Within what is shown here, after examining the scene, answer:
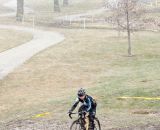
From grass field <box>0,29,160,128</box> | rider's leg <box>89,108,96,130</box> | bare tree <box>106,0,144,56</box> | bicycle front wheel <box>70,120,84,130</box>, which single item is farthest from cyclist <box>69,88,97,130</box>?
bare tree <box>106,0,144,56</box>

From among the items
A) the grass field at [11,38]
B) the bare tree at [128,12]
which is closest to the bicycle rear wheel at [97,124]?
the bare tree at [128,12]

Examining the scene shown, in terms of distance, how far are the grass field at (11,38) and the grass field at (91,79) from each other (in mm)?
4650

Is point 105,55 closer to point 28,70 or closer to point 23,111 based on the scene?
point 28,70

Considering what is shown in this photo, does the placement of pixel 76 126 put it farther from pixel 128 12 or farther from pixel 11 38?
pixel 11 38

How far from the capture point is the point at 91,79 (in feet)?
100

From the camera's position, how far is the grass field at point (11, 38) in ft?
152

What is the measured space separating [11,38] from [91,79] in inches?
873

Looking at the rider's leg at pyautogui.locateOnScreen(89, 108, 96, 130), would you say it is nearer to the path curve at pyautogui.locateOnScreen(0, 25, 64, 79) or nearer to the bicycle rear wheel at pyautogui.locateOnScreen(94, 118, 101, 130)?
the bicycle rear wheel at pyautogui.locateOnScreen(94, 118, 101, 130)

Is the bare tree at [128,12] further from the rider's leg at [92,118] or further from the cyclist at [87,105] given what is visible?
the cyclist at [87,105]

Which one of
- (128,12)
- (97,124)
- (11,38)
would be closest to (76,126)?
(97,124)

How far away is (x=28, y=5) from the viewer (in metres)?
93.5

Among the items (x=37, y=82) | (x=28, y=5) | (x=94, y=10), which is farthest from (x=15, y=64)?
(x=28, y=5)

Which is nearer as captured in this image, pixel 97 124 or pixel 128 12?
pixel 97 124

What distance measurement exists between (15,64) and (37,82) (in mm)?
6471
